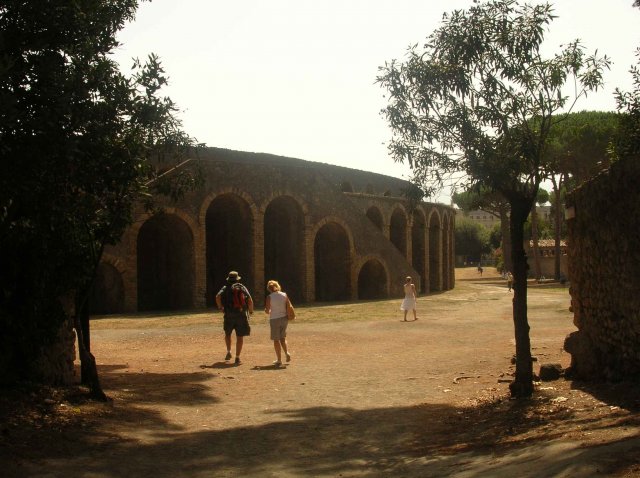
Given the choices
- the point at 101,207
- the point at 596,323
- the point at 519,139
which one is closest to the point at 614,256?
the point at 596,323

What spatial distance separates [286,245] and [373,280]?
14.1 ft

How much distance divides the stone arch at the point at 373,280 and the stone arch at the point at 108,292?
10498 mm

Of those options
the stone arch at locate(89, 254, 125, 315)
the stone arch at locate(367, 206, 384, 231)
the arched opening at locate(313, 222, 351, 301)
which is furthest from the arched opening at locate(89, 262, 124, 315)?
the stone arch at locate(367, 206, 384, 231)

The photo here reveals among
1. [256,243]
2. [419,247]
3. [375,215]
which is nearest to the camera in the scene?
[256,243]

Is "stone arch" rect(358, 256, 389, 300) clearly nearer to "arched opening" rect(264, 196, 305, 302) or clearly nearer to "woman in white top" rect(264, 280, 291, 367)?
"arched opening" rect(264, 196, 305, 302)

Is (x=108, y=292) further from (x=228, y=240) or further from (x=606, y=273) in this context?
(x=606, y=273)

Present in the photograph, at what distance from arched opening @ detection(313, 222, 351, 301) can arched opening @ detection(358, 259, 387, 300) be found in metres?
1.34

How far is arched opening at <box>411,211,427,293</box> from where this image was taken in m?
36.3

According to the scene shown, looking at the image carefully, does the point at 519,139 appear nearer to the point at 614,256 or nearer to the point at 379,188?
the point at 614,256

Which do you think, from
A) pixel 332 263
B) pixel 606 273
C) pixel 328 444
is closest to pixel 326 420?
pixel 328 444

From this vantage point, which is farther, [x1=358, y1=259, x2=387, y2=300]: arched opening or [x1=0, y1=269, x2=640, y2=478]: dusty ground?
[x1=358, y1=259, x2=387, y2=300]: arched opening

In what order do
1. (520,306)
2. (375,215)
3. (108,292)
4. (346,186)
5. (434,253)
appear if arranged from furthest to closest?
(434,253), (346,186), (375,215), (108,292), (520,306)

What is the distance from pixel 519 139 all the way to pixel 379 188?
1180 inches

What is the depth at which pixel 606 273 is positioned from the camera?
25.4 feet
